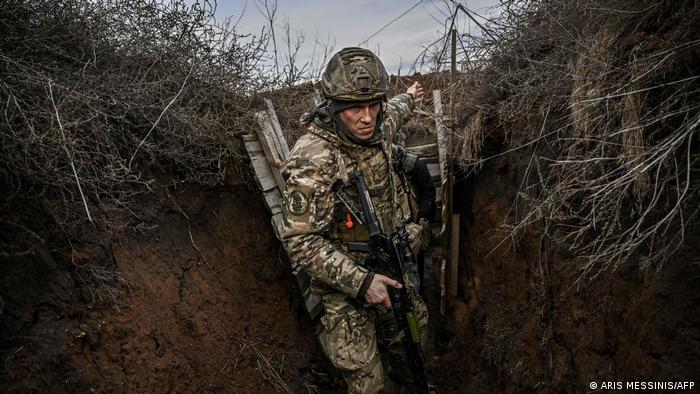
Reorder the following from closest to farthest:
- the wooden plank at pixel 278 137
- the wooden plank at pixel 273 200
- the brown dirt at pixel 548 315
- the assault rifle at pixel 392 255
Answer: the brown dirt at pixel 548 315, the assault rifle at pixel 392 255, the wooden plank at pixel 273 200, the wooden plank at pixel 278 137

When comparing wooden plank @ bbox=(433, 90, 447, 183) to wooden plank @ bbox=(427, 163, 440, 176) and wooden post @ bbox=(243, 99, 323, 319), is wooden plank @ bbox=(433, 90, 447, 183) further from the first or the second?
wooden post @ bbox=(243, 99, 323, 319)

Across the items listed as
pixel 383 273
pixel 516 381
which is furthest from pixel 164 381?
pixel 516 381

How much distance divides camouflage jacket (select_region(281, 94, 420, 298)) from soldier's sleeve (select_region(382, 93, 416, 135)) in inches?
11.4

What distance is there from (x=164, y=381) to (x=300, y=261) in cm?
113

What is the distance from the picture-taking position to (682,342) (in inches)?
78.2

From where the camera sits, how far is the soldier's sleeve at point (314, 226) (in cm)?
274

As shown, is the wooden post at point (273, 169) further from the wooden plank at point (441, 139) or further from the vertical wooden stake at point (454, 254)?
the wooden plank at point (441, 139)

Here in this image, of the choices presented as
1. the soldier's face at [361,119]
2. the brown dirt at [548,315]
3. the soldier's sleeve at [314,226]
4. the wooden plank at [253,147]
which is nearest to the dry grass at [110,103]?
the wooden plank at [253,147]

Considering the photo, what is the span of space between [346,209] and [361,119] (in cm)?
57

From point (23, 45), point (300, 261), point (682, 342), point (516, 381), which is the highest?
point (23, 45)

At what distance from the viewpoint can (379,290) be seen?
2.79m

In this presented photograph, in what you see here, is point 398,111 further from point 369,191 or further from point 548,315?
point 548,315

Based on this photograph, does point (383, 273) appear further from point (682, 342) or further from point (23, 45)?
point (23, 45)

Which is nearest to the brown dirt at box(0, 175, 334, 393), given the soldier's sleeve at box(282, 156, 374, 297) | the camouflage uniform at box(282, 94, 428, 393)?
the camouflage uniform at box(282, 94, 428, 393)
